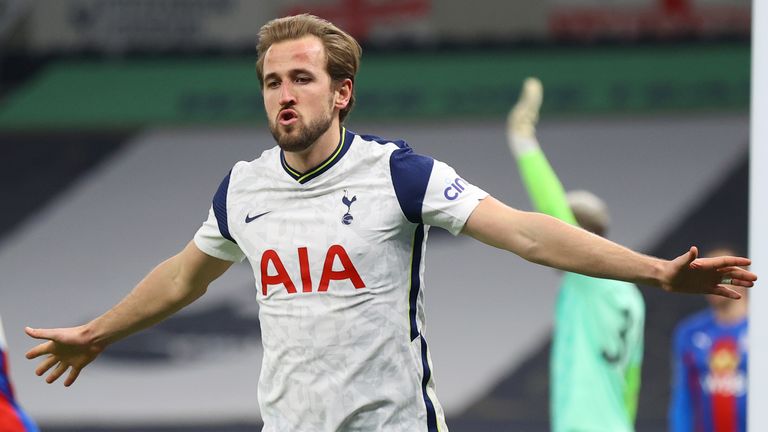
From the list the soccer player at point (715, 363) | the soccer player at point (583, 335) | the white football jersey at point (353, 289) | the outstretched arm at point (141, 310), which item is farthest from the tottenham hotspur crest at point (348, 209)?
the soccer player at point (715, 363)

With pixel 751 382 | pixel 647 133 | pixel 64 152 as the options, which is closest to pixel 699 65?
pixel 647 133

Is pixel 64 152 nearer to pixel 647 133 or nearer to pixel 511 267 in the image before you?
pixel 511 267

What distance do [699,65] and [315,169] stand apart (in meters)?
12.0

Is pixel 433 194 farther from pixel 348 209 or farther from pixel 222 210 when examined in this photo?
pixel 222 210

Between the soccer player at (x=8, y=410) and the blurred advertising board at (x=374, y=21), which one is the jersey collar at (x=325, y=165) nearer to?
the soccer player at (x=8, y=410)

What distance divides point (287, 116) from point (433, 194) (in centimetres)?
43

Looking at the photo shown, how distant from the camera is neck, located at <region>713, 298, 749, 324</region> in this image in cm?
837

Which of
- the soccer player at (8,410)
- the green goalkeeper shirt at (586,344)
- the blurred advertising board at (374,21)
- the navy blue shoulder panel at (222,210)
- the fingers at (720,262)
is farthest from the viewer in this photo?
the blurred advertising board at (374,21)

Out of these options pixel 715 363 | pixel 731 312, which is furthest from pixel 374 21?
pixel 715 363

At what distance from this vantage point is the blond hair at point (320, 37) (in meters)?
3.70

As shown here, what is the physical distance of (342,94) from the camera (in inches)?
148

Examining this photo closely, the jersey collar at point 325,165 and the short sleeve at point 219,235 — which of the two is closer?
Answer: the jersey collar at point 325,165

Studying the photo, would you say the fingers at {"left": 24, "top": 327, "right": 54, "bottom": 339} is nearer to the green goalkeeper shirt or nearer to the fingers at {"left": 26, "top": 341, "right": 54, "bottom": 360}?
the fingers at {"left": 26, "top": 341, "right": 54, "bottom": 360}

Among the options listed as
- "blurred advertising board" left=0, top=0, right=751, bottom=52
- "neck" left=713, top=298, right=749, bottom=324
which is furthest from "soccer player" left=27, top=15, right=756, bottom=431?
"blurred advertising board" left=0, top=0, right=751, bottom=52
